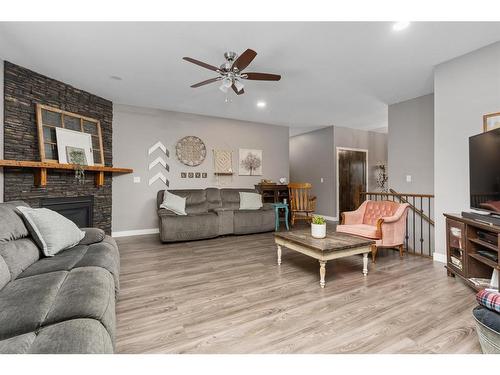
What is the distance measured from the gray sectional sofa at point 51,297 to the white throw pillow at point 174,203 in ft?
7.61

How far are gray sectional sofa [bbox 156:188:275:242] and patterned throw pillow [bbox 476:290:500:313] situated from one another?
3.69 metres

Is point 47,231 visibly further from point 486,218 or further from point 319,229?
point 486,218

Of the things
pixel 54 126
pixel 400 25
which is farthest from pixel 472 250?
pixel 54 126

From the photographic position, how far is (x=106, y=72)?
330 centimetres

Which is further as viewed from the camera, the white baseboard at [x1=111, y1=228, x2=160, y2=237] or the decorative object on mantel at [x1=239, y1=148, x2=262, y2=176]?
the decorative object on mantel at [x1=239, y1=148, x2=262, y2=176]

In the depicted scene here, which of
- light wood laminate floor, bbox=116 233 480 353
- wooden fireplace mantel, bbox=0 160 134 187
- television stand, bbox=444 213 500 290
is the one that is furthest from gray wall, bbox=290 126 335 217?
wooden fireplace mantel, bbox=0 160 134 187

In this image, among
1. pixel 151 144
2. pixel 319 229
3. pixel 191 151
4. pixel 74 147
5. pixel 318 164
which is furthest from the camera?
pixel 318 164

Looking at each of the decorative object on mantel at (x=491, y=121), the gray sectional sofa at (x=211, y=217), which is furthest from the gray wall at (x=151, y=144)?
the decorative object on mantel at (x=491, y=121)

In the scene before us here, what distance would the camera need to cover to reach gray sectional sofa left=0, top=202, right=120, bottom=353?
0.90m

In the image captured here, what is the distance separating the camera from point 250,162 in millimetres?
5996

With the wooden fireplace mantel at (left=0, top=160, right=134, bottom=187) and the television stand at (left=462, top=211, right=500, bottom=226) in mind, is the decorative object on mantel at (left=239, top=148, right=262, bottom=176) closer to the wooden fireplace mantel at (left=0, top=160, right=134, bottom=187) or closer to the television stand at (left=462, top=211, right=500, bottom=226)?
the wooden fireplace mantel at (left=0, top=160, right=134, bottom=187)

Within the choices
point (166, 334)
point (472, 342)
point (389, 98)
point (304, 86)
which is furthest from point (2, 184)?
point (389, 98)

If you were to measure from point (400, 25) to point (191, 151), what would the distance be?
4.16 meters

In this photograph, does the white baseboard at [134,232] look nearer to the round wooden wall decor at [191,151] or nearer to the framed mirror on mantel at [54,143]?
the framed mirror on mantel at [54,143]
